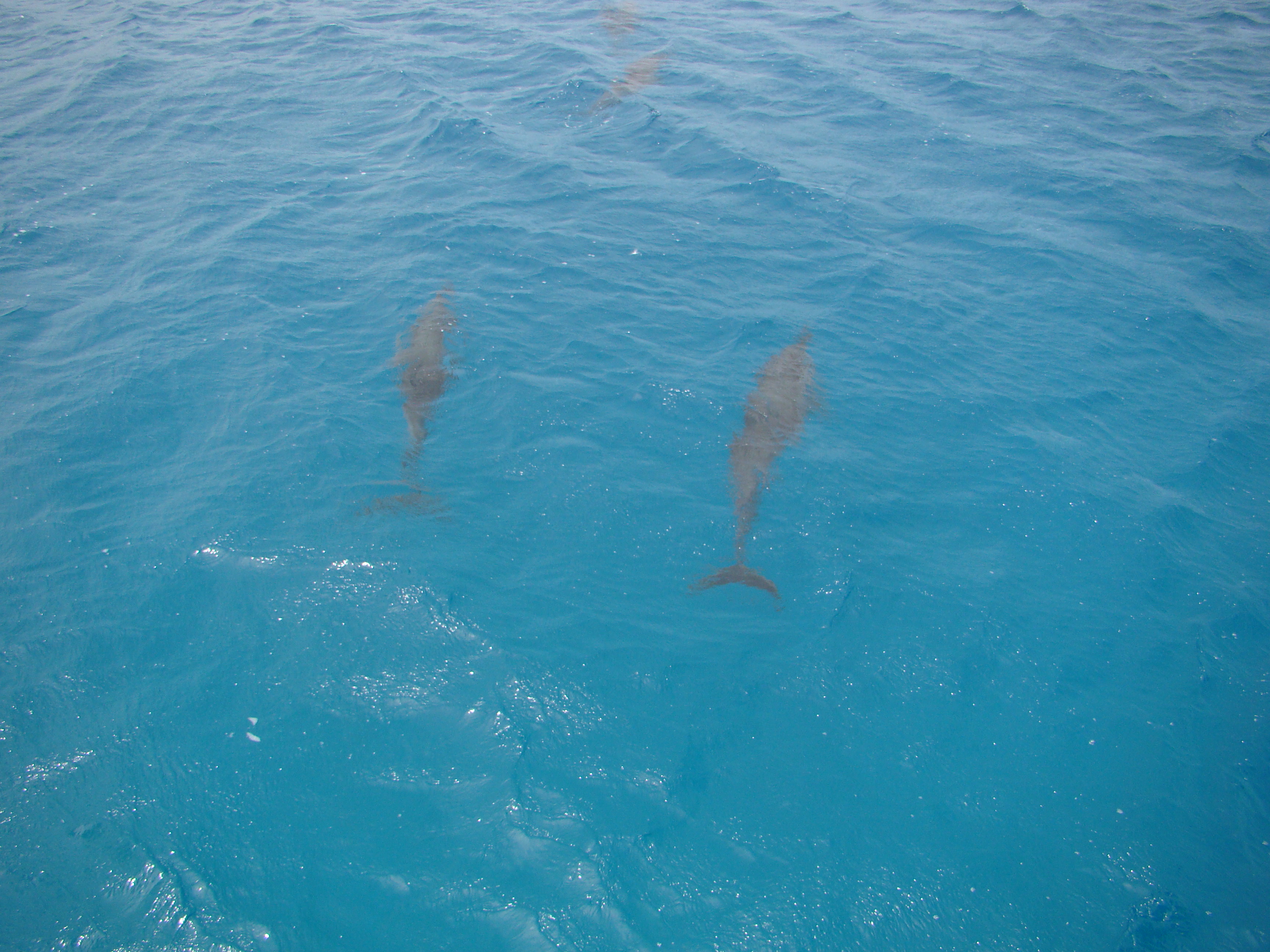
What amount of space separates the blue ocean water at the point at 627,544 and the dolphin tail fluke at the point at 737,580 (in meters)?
0.16

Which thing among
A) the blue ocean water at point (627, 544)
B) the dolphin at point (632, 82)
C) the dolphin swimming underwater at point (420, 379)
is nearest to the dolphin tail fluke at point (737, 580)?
the blue ocean water at point (627, 544)

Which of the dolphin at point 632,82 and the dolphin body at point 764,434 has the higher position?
the dolphin at point 632,82

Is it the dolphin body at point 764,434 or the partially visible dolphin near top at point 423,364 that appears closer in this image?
the dolphin body at point 764,434

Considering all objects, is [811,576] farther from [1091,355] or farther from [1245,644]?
[1091,355]

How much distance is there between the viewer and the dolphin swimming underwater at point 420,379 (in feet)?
24.6

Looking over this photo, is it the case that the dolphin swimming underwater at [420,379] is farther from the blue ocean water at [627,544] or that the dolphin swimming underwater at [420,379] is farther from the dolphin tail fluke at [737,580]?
the dolphin tail fluke at [737,580]

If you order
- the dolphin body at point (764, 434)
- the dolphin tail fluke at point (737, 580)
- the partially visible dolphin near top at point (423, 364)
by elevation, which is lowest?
the dolphin tail fluke at point (737, 580)

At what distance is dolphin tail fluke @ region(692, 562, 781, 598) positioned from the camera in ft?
22.4

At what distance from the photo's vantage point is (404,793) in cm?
544

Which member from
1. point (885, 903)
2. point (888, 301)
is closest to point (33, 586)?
point (885, 903)

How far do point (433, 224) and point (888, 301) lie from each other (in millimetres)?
7376

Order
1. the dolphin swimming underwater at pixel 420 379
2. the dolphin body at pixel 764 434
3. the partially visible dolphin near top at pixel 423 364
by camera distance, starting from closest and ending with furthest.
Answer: the dolphin body at pixel 764 434
the dolphin swimming underwater at pixel 420 379
the partially visible dolphin near top at pixel 423 364

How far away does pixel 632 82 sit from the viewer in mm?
16438

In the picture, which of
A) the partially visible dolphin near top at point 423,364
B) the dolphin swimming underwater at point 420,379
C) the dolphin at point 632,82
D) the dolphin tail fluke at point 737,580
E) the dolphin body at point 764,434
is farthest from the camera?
the dolphin at point 632,82
